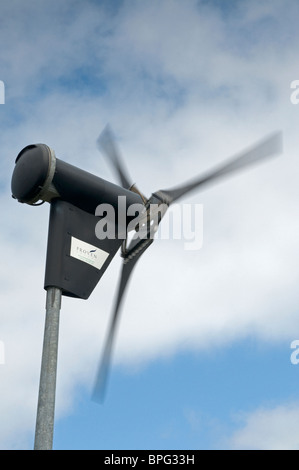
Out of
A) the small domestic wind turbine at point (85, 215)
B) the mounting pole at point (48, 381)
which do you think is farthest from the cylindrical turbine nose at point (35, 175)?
the mounting pole at point (48, 381)

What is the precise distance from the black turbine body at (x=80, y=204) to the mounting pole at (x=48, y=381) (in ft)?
2.49

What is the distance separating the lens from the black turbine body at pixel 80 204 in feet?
44.0

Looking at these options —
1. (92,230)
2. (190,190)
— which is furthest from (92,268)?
(190,190)

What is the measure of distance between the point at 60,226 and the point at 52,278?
1166 mm

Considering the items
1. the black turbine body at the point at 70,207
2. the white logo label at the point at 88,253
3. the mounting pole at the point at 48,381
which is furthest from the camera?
the white logo label at the point at 88,253

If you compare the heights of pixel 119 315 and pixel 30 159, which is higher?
pixel 30 159

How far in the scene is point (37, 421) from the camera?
37.9 feet

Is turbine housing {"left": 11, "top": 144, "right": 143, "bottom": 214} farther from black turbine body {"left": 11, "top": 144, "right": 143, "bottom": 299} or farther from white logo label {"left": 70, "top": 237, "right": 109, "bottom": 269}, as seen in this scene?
white logo label {"left": 70, "top": 237, "right": 109, "bottom": 269}

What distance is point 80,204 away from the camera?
14.1m

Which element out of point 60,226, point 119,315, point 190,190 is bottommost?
point 119,315

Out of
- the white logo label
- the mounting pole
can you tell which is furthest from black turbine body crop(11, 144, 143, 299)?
the mounting pole

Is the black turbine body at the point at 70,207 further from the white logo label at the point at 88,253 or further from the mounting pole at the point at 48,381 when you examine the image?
the mounting pole at the point at 48,381
